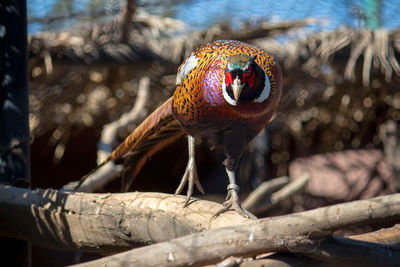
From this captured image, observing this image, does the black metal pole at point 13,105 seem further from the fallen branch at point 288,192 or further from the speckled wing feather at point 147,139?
the fallen branch at point 288,192

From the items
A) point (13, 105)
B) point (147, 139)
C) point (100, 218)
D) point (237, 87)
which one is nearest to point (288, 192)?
point (147, 139)

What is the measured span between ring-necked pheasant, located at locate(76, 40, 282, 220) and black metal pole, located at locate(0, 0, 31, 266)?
0.58 m

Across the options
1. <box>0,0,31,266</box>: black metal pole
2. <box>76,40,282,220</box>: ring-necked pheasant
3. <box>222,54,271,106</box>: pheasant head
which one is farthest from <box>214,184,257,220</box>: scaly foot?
<box>0,0,31,266</box>: black metal pole

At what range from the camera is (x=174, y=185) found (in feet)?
19.5

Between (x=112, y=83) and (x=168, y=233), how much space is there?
9.37 ft

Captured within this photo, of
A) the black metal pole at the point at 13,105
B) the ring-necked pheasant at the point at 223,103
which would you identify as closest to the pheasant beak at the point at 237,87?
the ring-necked pheasant at the point at 223,103

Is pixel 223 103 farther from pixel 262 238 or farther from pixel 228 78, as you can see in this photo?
pixel 262 238

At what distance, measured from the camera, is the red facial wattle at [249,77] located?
2014mm

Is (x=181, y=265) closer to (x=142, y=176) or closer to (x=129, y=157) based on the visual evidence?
(x=129, y=157)

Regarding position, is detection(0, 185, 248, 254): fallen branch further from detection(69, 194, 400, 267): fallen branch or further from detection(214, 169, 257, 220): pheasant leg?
detection(69, 194, 400, 267): fallen branch

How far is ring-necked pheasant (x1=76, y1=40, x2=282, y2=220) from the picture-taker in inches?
80.8

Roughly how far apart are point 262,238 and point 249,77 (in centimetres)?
89

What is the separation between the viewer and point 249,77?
2.03m

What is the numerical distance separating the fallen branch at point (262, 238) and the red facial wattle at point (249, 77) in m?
0.84
